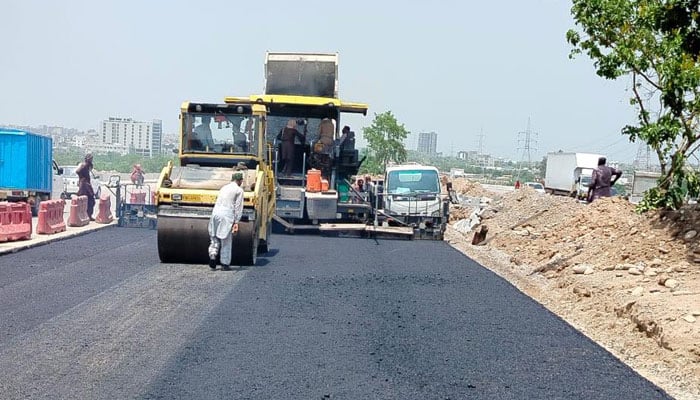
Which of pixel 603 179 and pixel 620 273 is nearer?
pixel 620 273

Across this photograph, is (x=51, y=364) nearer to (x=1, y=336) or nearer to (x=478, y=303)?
(x=1, y=336)

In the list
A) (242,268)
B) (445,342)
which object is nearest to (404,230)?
(242,268)

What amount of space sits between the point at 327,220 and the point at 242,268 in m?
7.38

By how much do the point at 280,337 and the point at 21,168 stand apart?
1912cm

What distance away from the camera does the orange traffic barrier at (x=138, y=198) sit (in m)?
23.2

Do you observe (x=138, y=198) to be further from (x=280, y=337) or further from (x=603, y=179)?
(x=280, y=337)

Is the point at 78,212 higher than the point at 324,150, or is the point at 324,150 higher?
the point at 324,150

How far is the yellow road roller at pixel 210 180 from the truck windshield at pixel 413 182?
7.60 meters

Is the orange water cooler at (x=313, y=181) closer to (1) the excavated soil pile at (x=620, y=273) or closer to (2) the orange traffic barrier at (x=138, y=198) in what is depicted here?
(1) the excavated soil pile at (x=620, y=273)

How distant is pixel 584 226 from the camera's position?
67.1 ft

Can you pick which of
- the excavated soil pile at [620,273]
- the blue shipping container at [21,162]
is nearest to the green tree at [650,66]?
the excavated soil pile at [620,273]

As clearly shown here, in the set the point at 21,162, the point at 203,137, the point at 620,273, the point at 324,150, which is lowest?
the point at 620,273

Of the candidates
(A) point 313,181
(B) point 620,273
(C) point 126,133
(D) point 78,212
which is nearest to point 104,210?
(D) point 78,212

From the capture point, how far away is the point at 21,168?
26.5 meters
